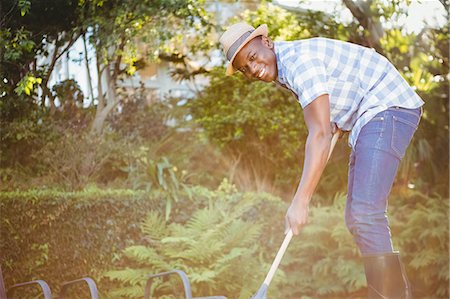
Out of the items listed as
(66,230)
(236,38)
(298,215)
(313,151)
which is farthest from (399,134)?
(66,230)

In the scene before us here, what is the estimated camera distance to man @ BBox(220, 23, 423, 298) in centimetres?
281

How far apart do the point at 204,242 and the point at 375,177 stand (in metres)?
1.66

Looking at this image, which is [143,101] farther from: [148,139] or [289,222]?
[289,222]

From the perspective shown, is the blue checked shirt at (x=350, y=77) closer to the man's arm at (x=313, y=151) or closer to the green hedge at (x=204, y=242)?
the man's arm at (x=313, y=151)

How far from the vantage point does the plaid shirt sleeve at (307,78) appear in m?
2.81

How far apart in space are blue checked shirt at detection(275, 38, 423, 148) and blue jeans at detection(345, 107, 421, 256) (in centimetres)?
5

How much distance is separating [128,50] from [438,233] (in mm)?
2233

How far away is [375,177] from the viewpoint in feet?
9.35

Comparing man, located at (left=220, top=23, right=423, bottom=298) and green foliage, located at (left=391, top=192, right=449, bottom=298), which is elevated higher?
man, located at (left=220, top=23, right=423, bottom=298)

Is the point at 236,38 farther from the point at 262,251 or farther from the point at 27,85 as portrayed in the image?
the point at 262,251

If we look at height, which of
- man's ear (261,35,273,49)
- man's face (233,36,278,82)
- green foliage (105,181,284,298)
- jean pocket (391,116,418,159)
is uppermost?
man's ear (261,35,273,49)

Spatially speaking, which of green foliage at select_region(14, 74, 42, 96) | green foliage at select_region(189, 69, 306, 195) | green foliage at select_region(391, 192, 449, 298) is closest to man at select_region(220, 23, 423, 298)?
green foliage at select_region(14, 74, 42, 96)

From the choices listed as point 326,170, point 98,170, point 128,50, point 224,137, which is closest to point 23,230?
point 98,170

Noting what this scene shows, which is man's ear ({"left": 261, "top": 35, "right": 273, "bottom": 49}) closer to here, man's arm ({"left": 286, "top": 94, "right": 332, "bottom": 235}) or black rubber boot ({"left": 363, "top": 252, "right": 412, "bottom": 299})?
A: man's arm ({"left": 286, "top": 94, "right": 332, "bottom": 235})
